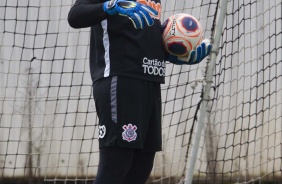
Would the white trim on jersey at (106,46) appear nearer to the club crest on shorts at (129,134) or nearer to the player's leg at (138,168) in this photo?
the club crest on shorts at (129,134)

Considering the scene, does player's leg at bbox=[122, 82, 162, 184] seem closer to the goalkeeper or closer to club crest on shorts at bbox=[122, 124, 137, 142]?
the goalkeeper

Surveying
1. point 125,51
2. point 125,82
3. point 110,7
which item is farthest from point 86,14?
point 125,82

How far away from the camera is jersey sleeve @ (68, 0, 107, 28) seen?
293 centimetres

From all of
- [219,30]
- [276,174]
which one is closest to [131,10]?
[219,30]

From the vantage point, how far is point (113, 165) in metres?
2.90

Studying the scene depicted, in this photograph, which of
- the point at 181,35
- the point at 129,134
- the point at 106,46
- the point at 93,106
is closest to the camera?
the point at 129,134

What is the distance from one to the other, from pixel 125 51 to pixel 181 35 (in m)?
0.35

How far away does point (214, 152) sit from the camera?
548 centimetres

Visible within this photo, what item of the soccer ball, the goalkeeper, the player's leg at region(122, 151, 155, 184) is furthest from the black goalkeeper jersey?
the player's leg at region(122, 151, 155, 184)

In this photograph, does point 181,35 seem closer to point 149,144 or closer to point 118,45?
point 118,45

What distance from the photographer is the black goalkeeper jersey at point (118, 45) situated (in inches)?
116

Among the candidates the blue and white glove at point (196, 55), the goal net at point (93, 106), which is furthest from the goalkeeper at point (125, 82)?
the goal net at point (93, 106)

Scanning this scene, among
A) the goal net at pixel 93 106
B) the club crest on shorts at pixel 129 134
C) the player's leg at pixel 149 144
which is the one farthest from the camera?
the goal net at pixel 93 106

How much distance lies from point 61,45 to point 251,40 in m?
1.52
